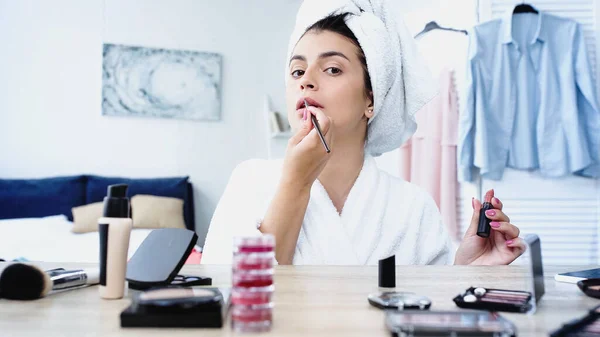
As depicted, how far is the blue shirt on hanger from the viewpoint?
2605mm

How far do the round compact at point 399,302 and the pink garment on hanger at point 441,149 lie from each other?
2.29m

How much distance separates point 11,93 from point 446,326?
382 centimetres

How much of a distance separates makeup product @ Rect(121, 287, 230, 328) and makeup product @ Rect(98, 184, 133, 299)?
0.11m

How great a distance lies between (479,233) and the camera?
0.93 metres

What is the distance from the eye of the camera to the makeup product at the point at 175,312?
453 millimetres

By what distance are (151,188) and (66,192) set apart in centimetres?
53

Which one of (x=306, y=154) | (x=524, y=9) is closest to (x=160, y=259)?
(x=306, y=154)

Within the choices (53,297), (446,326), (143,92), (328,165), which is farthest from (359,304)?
(143,92)

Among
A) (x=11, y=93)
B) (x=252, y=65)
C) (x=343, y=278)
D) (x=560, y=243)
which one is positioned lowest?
(x=560, y=243)

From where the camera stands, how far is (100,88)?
3703 millimetres

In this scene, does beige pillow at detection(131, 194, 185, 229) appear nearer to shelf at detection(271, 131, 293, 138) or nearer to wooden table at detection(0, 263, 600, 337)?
shelf at detection(271, 131, 293, 138)

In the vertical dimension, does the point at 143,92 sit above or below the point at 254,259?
above

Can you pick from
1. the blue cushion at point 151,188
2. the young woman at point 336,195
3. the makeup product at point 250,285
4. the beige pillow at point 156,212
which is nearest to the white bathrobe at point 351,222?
the young woman at point 336,195

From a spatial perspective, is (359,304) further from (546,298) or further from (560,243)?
(560,243)
